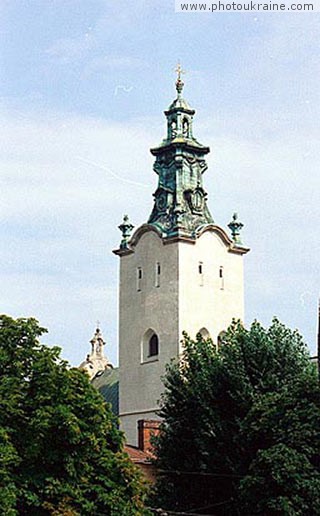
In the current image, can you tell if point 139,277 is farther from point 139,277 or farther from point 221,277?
point 221,277

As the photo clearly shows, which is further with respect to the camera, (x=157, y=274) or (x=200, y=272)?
(x=200, y=272)

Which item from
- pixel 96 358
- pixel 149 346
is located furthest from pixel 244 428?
pixel 96 358

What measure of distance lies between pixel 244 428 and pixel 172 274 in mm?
28510

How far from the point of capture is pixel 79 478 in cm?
3594

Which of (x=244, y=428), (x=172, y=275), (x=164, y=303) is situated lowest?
(x=244, y=428)

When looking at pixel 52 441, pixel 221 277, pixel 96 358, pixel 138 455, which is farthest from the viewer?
pixel 96 358

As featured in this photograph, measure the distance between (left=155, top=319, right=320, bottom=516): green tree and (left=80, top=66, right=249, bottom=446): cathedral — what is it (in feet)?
62.8

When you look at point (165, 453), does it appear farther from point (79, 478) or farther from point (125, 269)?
point (125, 269)

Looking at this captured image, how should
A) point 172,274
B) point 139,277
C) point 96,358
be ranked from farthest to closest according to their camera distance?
point 96,358, point 139,277, point 172,274

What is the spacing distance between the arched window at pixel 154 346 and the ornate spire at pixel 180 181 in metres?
5.66

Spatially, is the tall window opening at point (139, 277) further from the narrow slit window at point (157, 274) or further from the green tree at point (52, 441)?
the green tree at point (52, 441)

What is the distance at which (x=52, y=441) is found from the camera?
117 feet

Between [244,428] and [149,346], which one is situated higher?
[149,346]

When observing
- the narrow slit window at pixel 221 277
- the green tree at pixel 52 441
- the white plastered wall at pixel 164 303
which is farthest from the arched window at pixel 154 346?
the green tree at pixel 52 441
